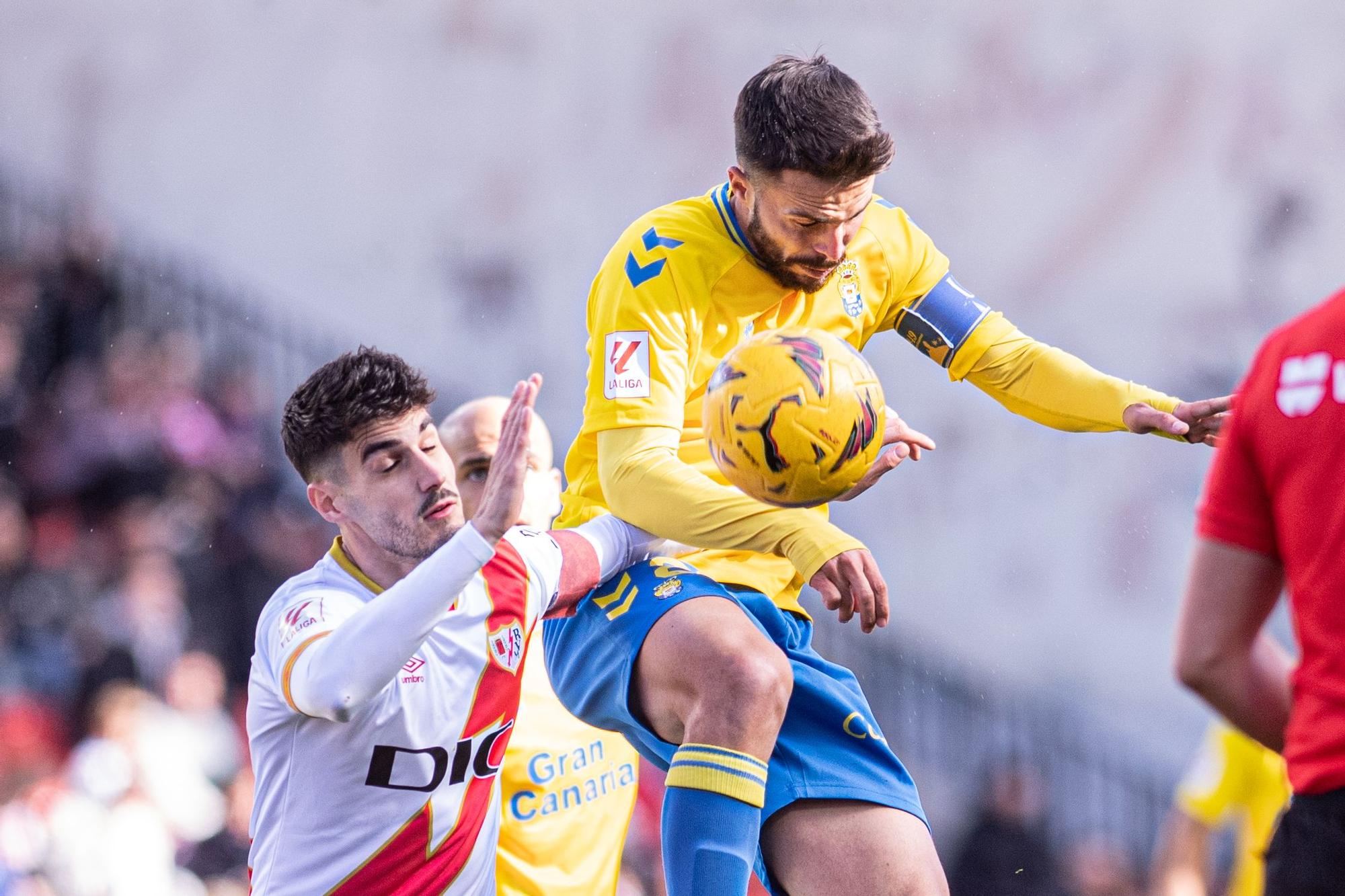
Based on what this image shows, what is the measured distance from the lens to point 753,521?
3.07 meters

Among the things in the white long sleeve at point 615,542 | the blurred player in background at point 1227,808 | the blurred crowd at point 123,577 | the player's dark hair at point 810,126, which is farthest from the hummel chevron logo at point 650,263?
the blurred crowd at point 123,577

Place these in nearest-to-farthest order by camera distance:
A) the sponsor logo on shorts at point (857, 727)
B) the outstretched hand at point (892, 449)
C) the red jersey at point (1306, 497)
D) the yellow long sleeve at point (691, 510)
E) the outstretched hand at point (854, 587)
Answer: the red jersey at point (1306, 497)
the outstretched hand at point (854, 587)
the yellow long sleeve at point (691, 510)
the outstretched hand at point (892, 449)
the sponsor logo on shorts at point (857, 727)

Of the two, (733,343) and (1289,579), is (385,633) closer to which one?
(733,343)

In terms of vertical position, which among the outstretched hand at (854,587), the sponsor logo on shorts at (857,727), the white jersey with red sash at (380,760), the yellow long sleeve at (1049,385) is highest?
the yellow long sleeve at (1049,385)

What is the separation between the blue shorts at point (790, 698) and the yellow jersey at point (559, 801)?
0.56 meters

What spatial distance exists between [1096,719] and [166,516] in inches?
232

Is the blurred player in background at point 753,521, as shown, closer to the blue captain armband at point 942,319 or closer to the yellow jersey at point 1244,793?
the blue captain armband at point 942,319

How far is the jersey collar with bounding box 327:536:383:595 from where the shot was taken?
11.7 ft

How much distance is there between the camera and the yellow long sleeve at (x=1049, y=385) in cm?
360

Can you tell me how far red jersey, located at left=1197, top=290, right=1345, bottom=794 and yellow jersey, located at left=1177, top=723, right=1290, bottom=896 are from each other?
207 cm

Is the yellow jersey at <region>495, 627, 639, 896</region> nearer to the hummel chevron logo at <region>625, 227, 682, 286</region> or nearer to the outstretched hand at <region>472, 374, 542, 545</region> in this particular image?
the outstretched hand at <region>472, 374, 542, 545</region>

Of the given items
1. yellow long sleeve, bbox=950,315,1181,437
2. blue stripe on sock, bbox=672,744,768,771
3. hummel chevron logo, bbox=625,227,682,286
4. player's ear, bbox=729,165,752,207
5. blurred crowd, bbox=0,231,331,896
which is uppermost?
player's ear, bbox=729,165,752,207

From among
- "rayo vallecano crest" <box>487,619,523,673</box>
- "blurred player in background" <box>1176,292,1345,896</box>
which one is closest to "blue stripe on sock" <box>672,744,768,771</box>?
"rayo vallecano crest" <box>487,619,523,673</box>

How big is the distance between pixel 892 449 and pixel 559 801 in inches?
66.8
